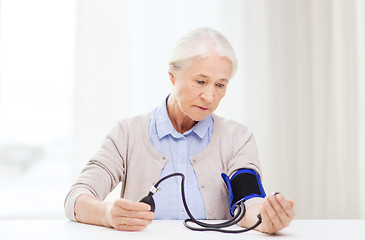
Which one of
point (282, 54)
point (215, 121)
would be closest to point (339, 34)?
point (282, 54)

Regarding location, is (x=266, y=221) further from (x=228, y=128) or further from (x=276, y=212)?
(x=228, y=128)

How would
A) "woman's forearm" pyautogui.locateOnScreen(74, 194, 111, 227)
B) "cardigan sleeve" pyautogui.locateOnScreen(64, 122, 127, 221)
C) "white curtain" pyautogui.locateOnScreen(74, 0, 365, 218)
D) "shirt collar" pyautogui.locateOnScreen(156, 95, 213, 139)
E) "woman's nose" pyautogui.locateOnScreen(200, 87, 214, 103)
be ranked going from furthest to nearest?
"white curtain" pyautogui.locateOnScreen(74, 0, 365, 218) → "shirt collar" pyautogui.locateOnScreen(156, 95, 213, 139) → "woman's nose" pyautogui.locateOnScreen(200, 87, 214, 103) → "cardigan sleeve" pyautogui.locateOnScreen(64, 122, 127, 221) → "woman's forearm" pyautogui.locateOnScreen(74, 194, 111, 227)

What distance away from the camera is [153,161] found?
148 cm

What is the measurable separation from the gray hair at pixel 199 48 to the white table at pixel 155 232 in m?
0.52

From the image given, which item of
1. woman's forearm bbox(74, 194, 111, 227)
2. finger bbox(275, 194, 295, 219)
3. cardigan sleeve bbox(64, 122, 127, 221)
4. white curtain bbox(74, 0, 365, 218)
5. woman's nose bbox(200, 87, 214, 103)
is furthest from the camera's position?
white curtain bbox(74, 0, 365, 218)

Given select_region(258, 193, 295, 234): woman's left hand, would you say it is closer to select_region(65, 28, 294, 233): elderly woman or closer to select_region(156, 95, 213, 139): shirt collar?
select_region(65, 28, 294, 233): elderly woman

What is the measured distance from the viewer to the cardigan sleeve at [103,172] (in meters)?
1.28

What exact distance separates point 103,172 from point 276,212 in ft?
2.02

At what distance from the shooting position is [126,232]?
1045mm

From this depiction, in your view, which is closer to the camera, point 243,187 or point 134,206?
point 134,206

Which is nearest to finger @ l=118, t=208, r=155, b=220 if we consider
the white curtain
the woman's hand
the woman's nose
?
the woman's hand

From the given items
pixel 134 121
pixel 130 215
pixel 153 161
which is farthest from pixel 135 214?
pixel 134 121

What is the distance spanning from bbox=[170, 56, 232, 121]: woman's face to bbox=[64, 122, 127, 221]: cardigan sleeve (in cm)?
26

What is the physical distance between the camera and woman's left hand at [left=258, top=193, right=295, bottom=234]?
100 centimetres
